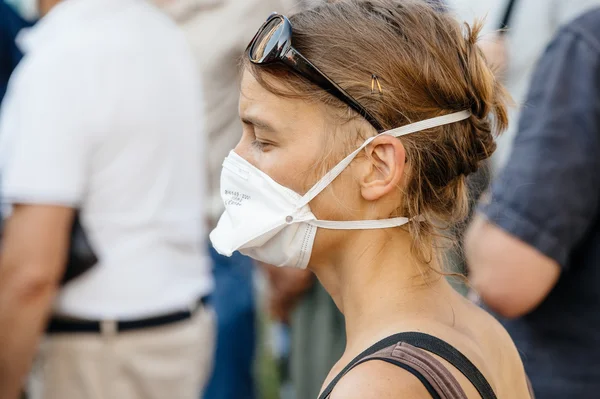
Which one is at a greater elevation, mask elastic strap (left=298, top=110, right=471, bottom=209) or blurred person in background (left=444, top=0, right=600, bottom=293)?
mask elastic strap (left=298, top=110, right=471, bottom=209)

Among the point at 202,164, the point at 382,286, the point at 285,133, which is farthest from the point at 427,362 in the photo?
the point at 202,164

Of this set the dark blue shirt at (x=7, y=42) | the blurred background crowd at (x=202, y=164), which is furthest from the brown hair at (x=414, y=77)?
the dark blue shirt at (x=7, y=42)

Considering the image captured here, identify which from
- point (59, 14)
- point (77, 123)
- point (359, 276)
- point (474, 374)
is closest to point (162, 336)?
point (77, 123)

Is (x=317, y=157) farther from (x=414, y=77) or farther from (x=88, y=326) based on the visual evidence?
(x=88, y=326)

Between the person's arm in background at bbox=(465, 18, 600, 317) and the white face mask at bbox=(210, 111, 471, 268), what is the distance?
2.23 ft

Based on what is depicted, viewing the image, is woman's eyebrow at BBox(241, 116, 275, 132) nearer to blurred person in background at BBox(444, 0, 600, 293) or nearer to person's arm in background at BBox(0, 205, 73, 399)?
person's arm in background at BBox(0, 205, 73, 399)

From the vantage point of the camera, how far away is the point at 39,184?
8.14 ft

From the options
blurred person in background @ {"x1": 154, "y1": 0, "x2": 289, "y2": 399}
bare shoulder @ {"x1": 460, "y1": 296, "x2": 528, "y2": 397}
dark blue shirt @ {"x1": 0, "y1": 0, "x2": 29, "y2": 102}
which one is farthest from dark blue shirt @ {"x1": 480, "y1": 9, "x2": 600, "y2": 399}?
dark blue shirt @ {"x1": 0, "y1": 0, "x2": 29, "y2": 102}

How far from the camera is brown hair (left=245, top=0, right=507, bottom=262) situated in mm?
1553

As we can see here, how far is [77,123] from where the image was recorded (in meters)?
2.51

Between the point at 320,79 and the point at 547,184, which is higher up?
the point at 320,79

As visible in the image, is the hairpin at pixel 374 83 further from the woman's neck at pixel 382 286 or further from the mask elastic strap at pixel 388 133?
the woman's neck at pixel 382 286

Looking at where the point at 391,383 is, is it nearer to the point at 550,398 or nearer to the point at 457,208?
the point at 457,208

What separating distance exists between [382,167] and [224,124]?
233 cm
